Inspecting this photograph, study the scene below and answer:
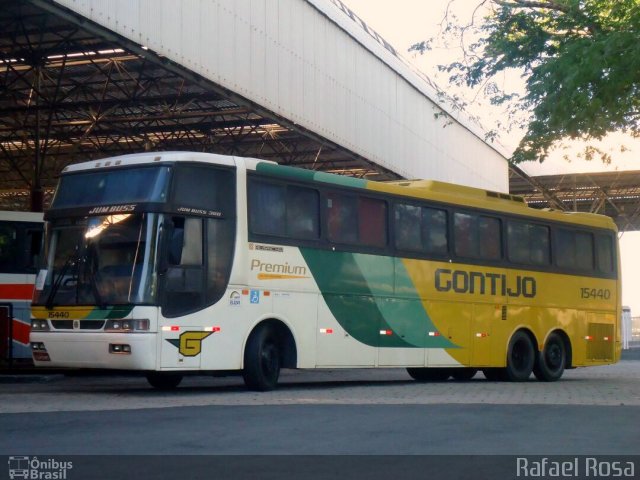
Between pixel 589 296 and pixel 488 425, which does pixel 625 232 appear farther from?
pixel 488 425

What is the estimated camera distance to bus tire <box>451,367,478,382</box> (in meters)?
22.2

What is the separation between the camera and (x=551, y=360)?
22469 mm

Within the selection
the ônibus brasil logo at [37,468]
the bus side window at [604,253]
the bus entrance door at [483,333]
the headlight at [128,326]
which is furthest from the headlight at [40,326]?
the bus side window at [604,253]

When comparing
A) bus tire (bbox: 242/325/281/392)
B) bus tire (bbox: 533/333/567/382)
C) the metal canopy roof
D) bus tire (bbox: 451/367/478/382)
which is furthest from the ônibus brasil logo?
bus tire (bbox: 533/333/567/382)

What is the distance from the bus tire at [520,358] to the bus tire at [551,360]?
0.26 metres

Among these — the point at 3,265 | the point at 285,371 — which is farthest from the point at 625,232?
the point at 3,265

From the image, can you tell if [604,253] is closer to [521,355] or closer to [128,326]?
[521,355]

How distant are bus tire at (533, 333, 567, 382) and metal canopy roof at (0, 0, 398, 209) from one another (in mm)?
9059

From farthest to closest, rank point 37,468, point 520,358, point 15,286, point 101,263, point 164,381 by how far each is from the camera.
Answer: point 15,286
point 520,358
point 164,381
point 101,263
point 37,468

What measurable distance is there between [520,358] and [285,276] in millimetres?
6935

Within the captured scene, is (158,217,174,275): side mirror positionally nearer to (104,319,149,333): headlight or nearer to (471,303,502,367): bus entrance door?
(104,319,149,333): headlight

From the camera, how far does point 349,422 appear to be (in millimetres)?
11477

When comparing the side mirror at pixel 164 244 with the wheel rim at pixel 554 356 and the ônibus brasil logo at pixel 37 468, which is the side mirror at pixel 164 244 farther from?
the wheel rim at pixel 554 356

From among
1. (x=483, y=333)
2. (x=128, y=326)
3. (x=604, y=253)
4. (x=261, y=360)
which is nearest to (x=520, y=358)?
(x=483, y=333)
